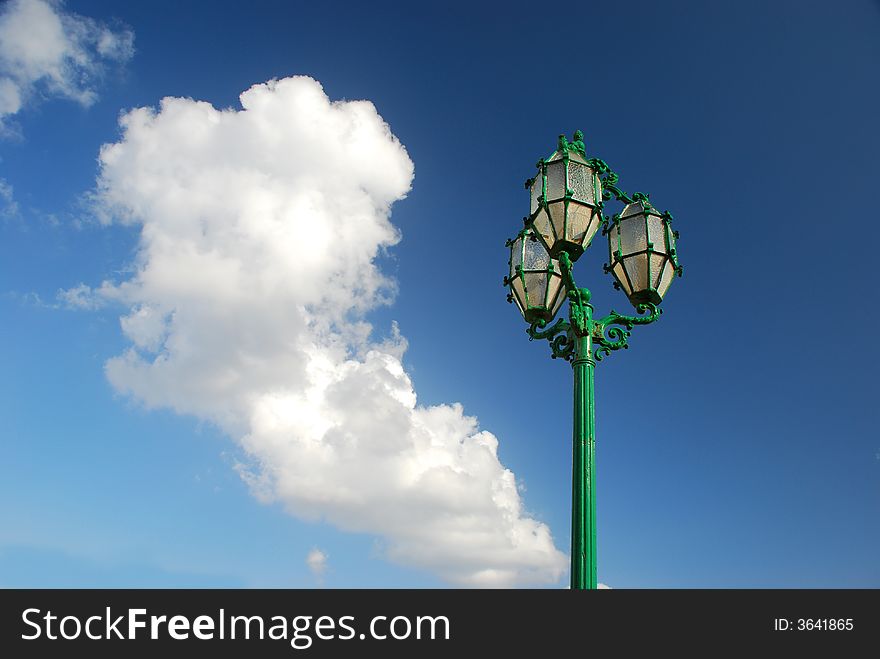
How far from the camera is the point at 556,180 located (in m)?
7.14

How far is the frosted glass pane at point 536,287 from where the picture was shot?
8.02 meters

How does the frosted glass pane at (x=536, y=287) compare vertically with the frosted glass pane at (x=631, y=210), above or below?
below

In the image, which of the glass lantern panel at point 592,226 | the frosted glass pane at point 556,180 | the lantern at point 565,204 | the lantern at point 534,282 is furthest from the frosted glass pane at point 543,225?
the lantern at point 534,282

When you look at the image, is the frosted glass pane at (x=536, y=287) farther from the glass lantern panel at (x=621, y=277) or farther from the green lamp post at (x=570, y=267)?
the glass lantern panel at (x=621, y=277)

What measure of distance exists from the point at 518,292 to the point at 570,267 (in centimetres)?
132

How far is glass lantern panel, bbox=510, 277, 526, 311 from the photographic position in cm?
807

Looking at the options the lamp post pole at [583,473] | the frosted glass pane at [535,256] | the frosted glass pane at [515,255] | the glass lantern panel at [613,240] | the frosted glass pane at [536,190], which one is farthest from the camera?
the frosted glass pane at [515,255]

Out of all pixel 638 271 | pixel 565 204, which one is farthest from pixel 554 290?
pixel 565 204

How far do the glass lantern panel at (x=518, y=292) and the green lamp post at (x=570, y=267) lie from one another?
13mm

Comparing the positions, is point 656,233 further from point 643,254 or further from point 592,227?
point 592,227

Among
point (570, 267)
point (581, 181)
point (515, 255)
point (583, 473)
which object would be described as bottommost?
point (583, 473)

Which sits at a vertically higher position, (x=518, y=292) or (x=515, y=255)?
(x=515, y=255)
